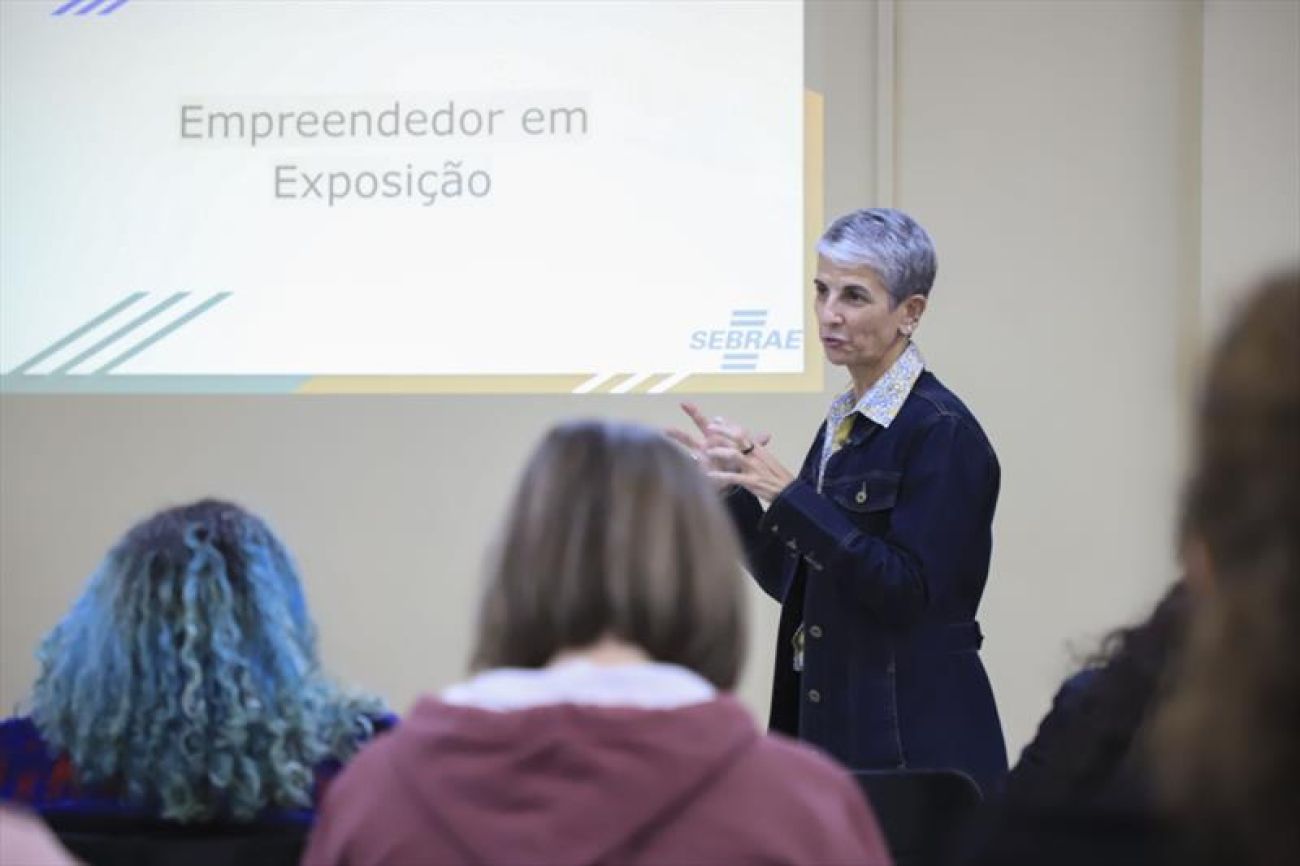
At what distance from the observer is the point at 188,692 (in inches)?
60.9

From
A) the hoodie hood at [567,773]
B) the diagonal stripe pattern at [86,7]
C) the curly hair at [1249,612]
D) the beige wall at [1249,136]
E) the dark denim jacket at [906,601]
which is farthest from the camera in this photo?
the diagonal stripe pattern at [86,7]

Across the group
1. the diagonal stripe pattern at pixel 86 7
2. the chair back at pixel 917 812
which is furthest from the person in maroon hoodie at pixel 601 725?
the diagonal stripe pattern at pixel 86 7

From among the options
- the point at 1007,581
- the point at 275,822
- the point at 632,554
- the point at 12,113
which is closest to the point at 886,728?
the point at 275,822

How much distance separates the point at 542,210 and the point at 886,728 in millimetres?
2024

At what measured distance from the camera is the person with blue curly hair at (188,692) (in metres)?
1.55

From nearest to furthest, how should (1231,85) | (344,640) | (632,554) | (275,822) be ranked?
(632,554)
(275,822)
(1231,85)
(344,640)

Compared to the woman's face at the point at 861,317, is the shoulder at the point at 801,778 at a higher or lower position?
lower

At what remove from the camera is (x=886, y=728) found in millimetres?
2449

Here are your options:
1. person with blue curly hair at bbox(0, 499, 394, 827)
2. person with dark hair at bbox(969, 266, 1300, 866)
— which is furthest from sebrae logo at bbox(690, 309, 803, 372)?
person with dark hair at bbox(969, 266, 1300, 866)

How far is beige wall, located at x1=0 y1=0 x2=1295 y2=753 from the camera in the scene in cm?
408

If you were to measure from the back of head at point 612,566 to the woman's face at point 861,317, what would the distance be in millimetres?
1283

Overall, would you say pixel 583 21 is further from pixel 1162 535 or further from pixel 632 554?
pixel 632 554

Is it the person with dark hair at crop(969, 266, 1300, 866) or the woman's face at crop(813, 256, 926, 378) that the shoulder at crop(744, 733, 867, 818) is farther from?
the woman's face at crop(813, 256, 926, 378)

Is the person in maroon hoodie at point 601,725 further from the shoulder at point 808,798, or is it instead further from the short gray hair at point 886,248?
the short gray hair at point 886,248
